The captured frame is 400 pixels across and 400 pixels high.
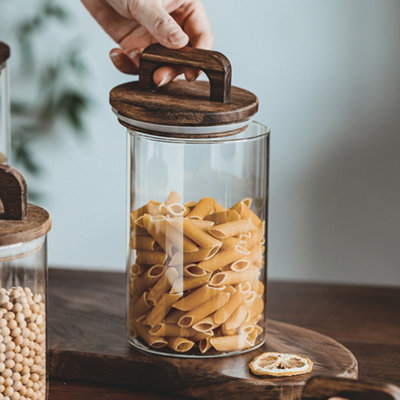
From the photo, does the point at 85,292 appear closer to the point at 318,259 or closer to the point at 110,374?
the point at 110,374

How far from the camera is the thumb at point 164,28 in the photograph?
0.89 metres

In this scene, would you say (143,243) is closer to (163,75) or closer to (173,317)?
(173,317)

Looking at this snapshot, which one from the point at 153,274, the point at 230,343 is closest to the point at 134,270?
the point at 153,274

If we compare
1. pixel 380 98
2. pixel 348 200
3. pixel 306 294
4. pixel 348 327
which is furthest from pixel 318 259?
pixel 348 327

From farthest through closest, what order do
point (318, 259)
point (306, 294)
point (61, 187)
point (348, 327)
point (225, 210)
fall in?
point (61, 187) < point (318, 259) < point (306, 294) < point (348, 327) < point (225, 210)

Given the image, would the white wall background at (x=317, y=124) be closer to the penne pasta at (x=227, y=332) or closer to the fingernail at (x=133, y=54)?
the fingernail at (x=133, y=54)

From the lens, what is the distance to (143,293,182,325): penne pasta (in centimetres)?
86

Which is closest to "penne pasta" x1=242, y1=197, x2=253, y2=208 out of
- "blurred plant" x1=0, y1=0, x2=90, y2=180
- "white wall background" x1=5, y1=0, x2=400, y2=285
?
"white wall background" x1=5, y1=0, x2=400, y2=285

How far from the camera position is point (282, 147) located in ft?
5.61

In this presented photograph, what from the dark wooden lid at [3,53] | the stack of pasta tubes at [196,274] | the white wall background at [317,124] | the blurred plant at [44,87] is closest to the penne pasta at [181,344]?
the stack of pasta tubes at [196,274]

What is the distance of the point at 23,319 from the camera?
0.73m

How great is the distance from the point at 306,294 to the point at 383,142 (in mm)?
582

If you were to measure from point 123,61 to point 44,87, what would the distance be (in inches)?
35.1

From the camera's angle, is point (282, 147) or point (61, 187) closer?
point (282, 147)
